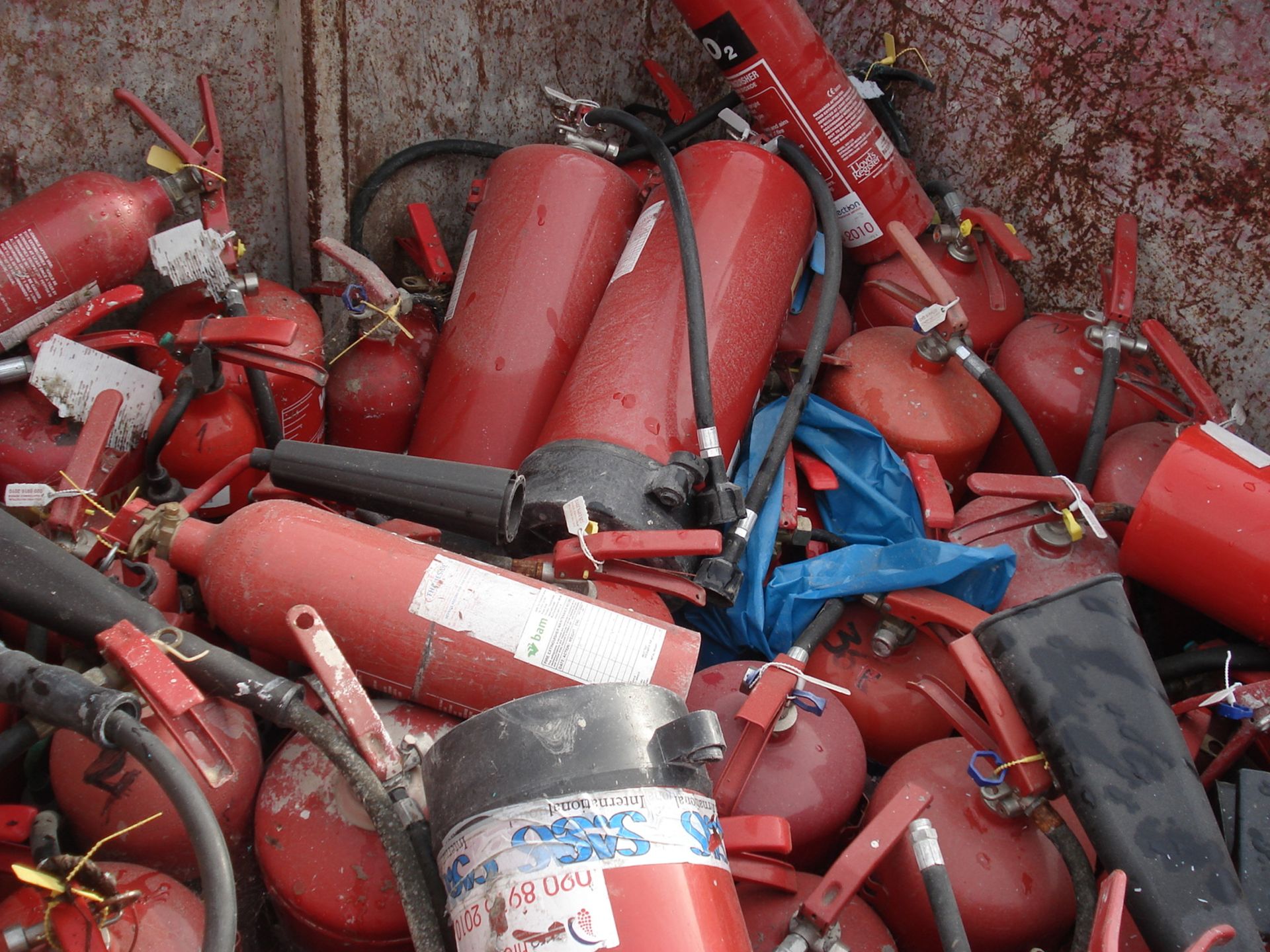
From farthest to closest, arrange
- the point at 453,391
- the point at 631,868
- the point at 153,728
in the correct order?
the point at 453,391 → the point at 153,728 → the point at 631,868

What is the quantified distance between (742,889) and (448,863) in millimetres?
351

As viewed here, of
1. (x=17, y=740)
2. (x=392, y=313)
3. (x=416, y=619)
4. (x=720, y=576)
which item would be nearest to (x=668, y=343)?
(x=720, y=576)

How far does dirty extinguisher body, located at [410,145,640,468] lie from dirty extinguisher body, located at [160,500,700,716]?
1.36 feet

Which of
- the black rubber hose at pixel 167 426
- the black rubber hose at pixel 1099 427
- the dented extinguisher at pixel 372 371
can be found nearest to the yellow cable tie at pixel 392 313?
the dented extinguisher at pixel 372 371

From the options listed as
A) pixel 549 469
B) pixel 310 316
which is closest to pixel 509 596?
pixel 549 469

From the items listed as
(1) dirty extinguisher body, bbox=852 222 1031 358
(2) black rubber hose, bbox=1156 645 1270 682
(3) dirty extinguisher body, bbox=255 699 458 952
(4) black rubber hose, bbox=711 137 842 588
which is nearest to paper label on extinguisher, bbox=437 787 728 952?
(3) dirty extinguisher body, bbox=255 699 458 952

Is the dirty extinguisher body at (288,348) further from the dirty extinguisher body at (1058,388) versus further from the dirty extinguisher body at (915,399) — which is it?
the dirty extinguisher body at (1058,388)

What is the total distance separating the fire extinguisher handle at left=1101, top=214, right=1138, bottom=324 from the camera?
5.07 feet

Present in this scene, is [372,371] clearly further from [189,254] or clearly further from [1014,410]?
[1014,410]

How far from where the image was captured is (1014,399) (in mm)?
1479

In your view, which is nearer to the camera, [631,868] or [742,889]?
[631,868]

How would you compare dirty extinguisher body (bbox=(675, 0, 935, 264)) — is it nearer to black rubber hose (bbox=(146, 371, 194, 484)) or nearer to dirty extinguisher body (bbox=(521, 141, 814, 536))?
dirty extinguisher body (bbox=(521, 141, 814, 536))

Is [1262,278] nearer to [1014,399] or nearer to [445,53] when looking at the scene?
[1014,399]

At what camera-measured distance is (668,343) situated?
1341mm
